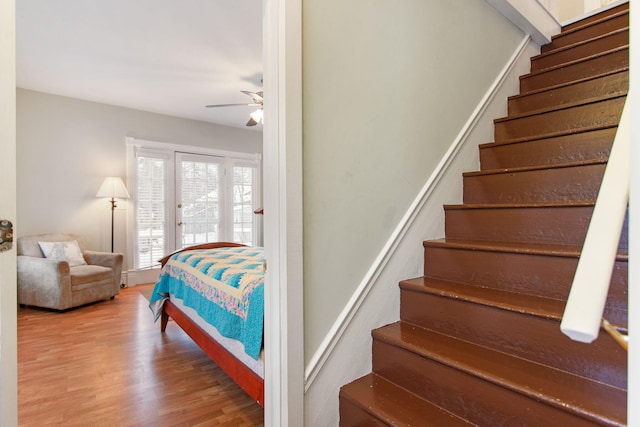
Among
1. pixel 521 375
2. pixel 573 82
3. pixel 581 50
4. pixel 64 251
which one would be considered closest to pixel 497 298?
pixel 521 375

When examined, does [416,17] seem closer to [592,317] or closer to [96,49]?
[592,317]

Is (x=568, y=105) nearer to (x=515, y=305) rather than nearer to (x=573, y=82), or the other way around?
(x=573, y=82)

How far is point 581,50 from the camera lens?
91.0 inches

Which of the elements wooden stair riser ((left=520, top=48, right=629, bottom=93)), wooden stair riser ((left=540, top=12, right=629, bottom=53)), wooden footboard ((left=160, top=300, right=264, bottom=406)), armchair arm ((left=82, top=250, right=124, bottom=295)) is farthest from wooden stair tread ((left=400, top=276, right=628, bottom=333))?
armchair arm ((left=82, top=250, right=124, bottom=295))

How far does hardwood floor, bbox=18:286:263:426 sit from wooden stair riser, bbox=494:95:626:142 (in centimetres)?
236

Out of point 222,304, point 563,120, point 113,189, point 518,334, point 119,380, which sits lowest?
point 119,380

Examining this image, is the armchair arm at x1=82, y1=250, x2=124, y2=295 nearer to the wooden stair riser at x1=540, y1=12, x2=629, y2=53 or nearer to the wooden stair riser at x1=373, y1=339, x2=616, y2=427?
the wooden stair riser at x1=373, y1=339, x2=616, y2=427

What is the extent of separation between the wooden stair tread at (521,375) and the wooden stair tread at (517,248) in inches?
16.4

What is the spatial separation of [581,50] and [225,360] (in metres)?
3.28

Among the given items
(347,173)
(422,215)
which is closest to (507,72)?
(422,215)

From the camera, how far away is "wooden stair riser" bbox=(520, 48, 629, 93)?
1.94m

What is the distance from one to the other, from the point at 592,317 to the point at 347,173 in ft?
3.32

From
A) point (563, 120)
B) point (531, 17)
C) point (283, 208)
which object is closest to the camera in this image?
point (283, 208)

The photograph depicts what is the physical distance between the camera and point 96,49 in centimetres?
304
